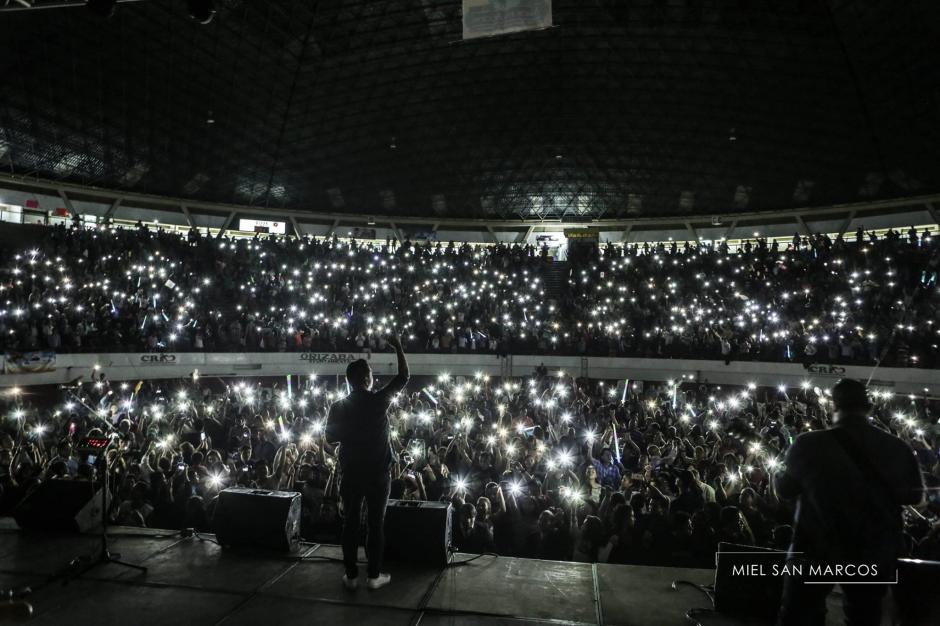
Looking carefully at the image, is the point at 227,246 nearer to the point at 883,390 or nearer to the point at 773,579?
the point at 773,579

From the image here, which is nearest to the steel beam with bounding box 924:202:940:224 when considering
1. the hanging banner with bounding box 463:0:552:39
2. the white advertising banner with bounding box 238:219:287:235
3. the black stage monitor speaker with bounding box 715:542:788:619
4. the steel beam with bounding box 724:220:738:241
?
the steel beam with bounding box 724:220:738:241

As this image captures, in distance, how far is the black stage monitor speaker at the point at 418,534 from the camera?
4117 mm

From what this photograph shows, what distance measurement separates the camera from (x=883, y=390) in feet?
63.2

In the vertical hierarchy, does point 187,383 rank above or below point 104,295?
below

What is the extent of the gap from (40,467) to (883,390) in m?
25.2

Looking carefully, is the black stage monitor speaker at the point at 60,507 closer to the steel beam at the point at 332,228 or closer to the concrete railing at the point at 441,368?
the concrete railing at the point at 441,368

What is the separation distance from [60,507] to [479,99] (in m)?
26.5

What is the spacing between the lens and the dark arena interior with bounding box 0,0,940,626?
368 centimetres

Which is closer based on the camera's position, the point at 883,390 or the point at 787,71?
the point at 883,390

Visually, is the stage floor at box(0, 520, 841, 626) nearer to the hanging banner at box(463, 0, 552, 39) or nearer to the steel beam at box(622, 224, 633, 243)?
the hanging banner at box(463, 0, 552, 39)

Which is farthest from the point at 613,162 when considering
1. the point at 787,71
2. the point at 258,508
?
the point at 258,508

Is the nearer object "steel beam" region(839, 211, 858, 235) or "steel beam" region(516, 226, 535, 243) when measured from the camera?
"steel beam" region(839, 211, 858, 235)

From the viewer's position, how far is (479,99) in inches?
1065

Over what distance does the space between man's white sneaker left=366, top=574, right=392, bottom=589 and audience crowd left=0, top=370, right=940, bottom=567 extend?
1.91 meters
